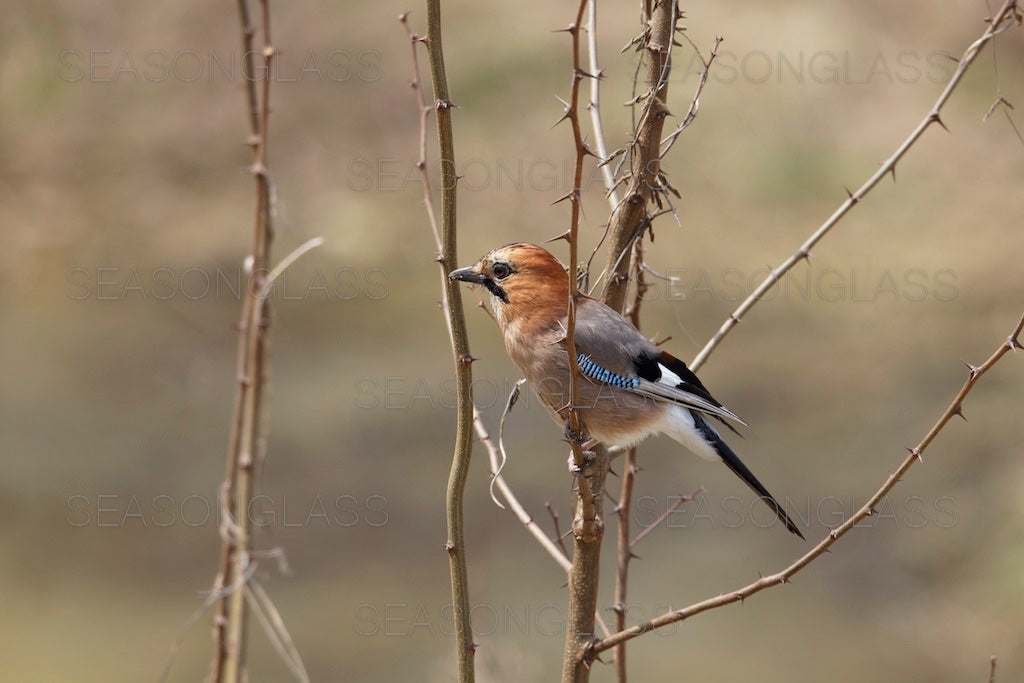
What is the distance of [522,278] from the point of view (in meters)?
3.83

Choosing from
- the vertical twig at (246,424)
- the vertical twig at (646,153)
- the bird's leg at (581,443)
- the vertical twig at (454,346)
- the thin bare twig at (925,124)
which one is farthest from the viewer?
the vertical twig at (646,153)

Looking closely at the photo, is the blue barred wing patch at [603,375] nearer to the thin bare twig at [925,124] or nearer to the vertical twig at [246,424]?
the thin bare twig at [925,124]

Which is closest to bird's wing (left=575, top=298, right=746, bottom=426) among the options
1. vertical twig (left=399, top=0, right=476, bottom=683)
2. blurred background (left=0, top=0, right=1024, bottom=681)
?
blurred background (left=0, top=0, right=1024, bottom=681)

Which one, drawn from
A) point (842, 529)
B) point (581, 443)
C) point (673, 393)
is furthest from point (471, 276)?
point (842, 529)

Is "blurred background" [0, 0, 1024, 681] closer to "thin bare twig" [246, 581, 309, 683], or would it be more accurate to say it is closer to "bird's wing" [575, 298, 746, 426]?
"thin bare twig" [246, 581, 309, 683]

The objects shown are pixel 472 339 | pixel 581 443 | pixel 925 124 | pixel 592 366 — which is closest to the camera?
pixel 581 443

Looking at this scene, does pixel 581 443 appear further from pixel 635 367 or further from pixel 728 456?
pixel 728 456

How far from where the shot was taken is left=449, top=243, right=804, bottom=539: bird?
12.2 feet

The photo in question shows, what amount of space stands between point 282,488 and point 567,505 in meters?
1.95

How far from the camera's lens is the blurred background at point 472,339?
21.6ft

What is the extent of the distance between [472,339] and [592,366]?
16.2ft

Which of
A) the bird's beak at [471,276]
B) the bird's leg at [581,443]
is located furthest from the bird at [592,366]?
the bird's leg at [581,443]

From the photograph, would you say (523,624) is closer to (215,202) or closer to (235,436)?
(235,436)

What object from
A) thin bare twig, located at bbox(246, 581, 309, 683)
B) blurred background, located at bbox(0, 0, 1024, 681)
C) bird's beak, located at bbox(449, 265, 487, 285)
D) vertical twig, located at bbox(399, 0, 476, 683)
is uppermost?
blurred background, located at bbox(0, 0, 1024, 681)
